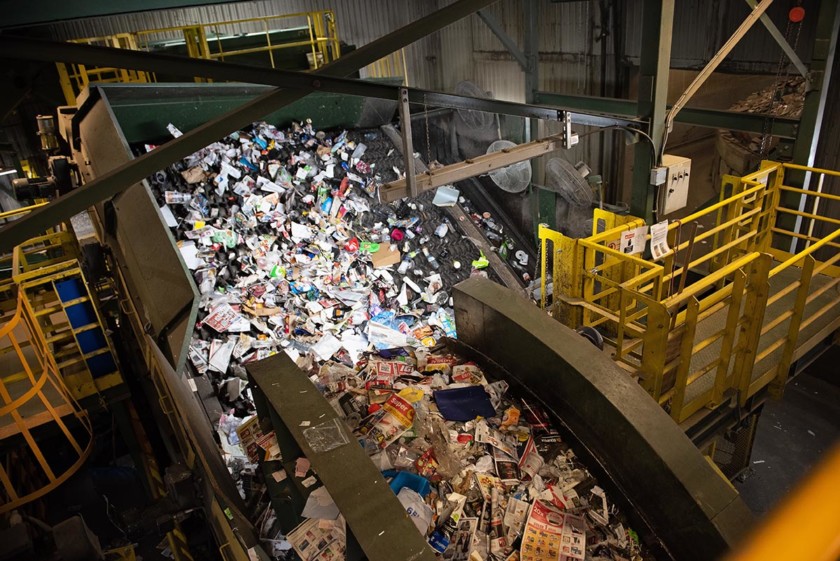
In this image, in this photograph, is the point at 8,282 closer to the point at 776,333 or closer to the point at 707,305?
the point at 707,305

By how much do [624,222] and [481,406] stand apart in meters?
2.59

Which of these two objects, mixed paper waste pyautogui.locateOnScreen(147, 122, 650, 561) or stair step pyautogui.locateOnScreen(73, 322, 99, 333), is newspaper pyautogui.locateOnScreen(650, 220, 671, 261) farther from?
stair step pyautogui.locateOnScreen(73, 322, 99, 333)

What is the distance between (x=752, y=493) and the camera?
5484 millimetres

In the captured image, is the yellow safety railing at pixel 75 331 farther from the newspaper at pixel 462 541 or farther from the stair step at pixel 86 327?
the newspaper at pixel 462 541

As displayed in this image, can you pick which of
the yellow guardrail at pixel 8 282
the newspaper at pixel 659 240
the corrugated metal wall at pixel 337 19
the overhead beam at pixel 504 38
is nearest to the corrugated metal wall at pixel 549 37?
the corrugated metal wall at pixel 337 19

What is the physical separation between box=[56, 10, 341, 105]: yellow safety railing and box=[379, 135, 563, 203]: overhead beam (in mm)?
3876

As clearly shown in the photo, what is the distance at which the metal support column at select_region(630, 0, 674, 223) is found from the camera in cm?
455

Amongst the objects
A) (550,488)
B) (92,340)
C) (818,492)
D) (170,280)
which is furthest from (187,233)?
(818,492)

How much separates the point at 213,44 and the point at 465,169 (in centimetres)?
849

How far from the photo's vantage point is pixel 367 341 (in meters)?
6.80

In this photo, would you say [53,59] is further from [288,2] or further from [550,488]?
[288,2]

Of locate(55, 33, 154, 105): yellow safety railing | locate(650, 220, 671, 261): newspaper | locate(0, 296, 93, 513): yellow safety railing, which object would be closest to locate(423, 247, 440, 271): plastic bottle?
locate(650, 220, 671, 261): newspaper

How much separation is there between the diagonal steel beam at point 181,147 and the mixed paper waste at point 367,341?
1.66 m

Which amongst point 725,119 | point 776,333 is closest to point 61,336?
point 776,333
